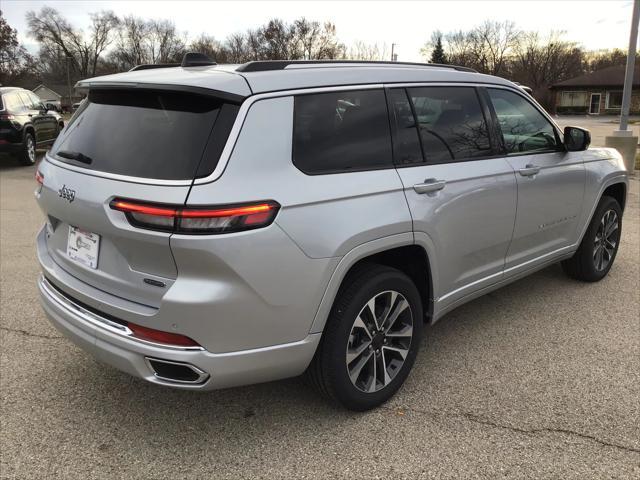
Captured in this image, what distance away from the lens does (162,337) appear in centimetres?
238

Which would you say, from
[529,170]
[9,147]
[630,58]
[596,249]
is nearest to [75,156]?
[529,170]

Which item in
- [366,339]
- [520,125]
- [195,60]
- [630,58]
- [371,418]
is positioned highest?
[630,58]

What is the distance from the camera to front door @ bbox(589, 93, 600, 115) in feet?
196

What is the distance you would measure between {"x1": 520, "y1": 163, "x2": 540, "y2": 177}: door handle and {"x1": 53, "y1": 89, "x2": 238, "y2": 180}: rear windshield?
7.31 ft

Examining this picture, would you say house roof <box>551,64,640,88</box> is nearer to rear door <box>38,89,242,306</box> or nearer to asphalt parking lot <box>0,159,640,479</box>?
asphalt parking lot <box>0,159,640,479</box>

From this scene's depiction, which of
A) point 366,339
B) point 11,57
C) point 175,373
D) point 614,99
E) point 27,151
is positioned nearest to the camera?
point 175,373

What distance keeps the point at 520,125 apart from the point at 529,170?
1.32 feet

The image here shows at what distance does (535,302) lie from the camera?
4555 mm

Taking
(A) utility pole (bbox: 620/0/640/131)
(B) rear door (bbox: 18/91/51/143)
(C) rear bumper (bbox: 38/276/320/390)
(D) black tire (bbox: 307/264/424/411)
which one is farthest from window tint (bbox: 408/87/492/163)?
(B) rear door (bbox: 18/91/51/143)

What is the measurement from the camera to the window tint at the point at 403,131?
9.91ft

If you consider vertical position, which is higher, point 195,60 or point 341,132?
point 195,60

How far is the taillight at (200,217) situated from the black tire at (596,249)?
351 cm

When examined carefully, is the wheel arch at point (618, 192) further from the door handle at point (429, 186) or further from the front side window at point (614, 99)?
the front side window at point (614, 99)

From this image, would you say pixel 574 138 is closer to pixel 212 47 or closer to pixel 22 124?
pixel 22 124
